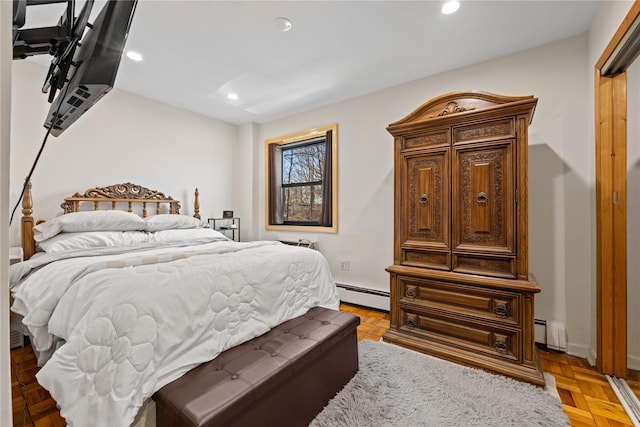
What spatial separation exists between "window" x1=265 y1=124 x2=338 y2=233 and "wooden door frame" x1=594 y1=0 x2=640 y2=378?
7.53 feet

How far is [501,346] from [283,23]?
9.05 feet

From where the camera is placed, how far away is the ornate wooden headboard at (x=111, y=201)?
232cm

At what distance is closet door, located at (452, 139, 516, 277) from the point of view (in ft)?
6.30

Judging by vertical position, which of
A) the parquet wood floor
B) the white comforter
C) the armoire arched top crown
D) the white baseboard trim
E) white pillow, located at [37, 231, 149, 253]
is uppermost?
the armoire arched top crown

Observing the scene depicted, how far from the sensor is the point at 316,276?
6.99 feet

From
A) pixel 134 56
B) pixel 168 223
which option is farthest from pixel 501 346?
pixel 134 56

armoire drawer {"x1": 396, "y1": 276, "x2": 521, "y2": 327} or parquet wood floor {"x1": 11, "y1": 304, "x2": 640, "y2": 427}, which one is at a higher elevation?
armoire drawer {"x1": 396, "y1": 276, "x2": 521, "y2": 327}

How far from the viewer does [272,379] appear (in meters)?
1.18

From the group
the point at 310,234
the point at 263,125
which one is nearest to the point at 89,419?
the point at 310,234

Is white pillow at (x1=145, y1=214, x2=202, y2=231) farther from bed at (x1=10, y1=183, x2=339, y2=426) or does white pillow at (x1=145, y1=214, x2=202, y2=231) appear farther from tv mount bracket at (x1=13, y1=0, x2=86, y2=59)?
tv mount bracket at (x1=13, y1=0, x2=86, y2=59)

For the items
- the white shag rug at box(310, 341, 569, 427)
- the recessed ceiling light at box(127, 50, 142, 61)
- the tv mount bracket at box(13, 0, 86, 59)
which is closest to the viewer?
the tv mount bracket at box(13, 0, 86, 59)

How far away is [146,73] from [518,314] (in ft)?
12.3

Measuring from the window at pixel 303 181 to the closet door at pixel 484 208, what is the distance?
5.13ft

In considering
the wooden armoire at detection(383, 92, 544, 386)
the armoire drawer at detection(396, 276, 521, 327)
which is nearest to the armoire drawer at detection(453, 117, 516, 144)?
the wooden armoire at detection(383, 92, 544, 386)
